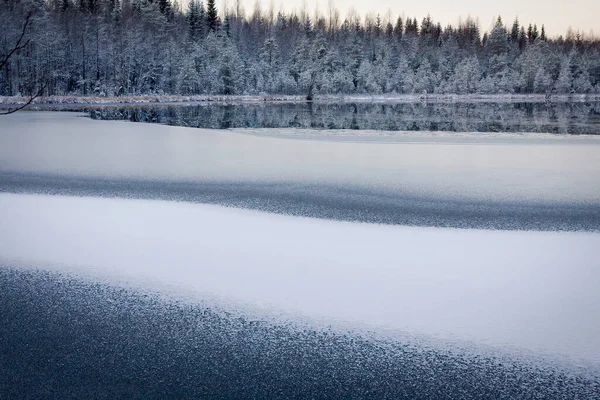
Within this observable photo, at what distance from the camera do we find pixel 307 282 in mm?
7027

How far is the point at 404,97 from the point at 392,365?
88125 mm

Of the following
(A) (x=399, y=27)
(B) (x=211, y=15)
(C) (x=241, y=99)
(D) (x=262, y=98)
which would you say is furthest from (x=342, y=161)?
(A) (x=399, y=27)

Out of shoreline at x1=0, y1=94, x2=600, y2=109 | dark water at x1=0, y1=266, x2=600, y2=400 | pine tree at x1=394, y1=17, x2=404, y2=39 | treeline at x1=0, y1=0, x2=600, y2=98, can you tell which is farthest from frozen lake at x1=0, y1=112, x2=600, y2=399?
pine tree at x1=394, y1=17, x2=404, y2=39

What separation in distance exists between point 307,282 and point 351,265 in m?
0.88

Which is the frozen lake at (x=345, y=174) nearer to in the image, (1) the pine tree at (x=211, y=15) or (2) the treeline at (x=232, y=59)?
(2) the treeline at (x=232, y=59)

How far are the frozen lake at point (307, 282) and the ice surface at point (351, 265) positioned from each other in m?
0.03

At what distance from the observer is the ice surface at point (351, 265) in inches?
235

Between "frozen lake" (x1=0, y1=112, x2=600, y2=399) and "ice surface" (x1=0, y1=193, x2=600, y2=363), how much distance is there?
3 centimetres

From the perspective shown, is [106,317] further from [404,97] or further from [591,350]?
[404,97]

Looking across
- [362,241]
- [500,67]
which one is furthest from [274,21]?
[362,241]

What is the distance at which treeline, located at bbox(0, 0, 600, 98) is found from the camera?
6769 cm

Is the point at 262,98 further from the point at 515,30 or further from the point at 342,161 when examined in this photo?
the point at 515,30

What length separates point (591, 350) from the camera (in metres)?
5.29

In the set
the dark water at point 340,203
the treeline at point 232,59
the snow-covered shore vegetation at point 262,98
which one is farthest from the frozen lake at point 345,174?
the treeline at point 232,59
